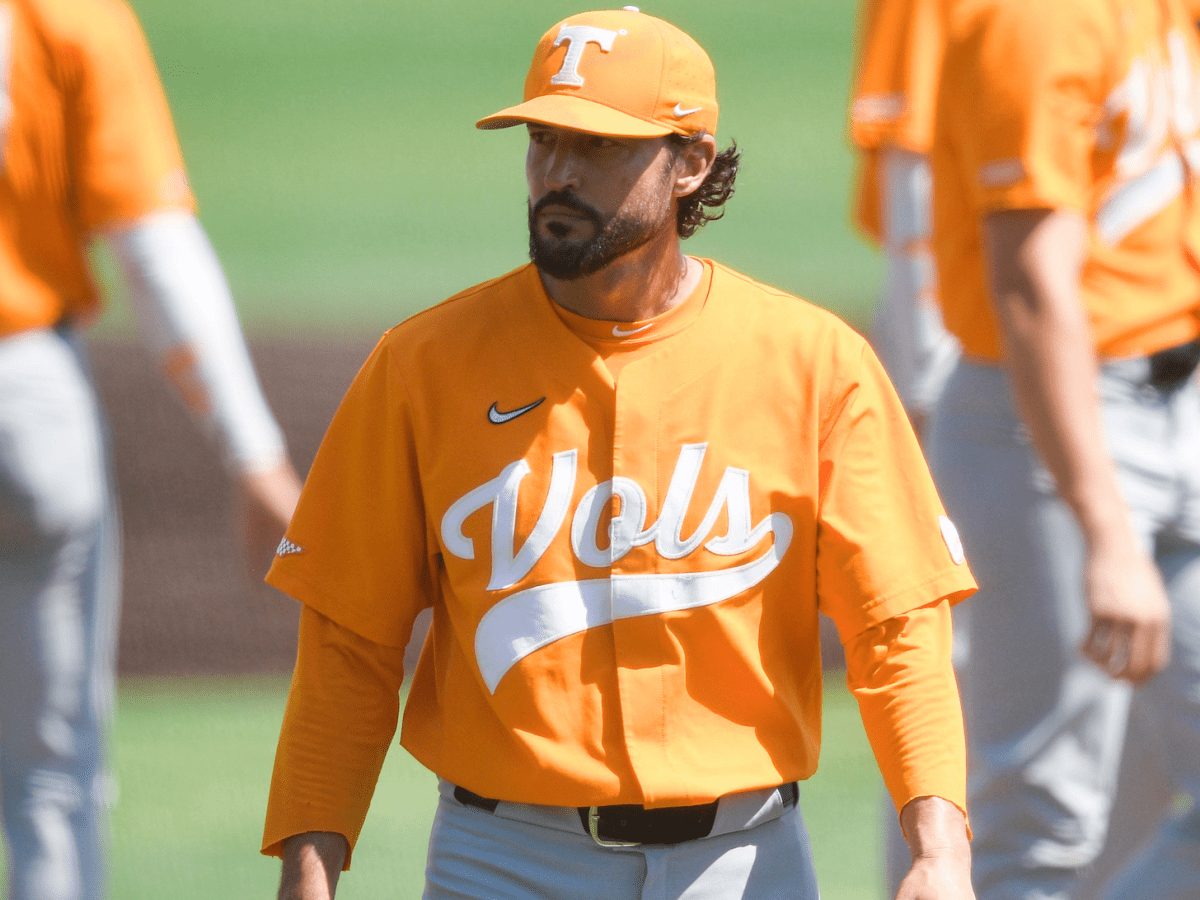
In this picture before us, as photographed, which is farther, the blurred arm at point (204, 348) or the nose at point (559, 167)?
the blurred arm at point (204, 348)

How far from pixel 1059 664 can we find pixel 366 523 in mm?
1504

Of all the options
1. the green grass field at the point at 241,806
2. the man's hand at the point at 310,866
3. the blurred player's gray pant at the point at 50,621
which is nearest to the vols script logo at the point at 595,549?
the man's hand at the point at 310,866

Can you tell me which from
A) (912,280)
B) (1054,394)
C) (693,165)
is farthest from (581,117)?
(912,280)

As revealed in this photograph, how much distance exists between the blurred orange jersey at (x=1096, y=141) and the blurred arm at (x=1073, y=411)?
8 centimetres

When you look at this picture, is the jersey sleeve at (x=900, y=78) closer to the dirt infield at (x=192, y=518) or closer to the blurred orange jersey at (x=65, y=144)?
the blurred orange jersey at (x=65, y=144)

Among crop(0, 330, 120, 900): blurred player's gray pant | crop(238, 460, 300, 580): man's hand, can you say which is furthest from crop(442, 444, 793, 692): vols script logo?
crop(0, 330, 120, 900): blurred player's gray pant

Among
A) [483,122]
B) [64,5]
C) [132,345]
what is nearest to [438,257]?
[132,345]

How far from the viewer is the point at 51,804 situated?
136 inches

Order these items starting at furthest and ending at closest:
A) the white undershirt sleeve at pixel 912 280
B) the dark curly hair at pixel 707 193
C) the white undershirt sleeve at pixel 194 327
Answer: the white undershirt sleeve at pixel 912 280
the white undershirt sleeve at pixel 194 327
the dark curly hair at pixel 707 193

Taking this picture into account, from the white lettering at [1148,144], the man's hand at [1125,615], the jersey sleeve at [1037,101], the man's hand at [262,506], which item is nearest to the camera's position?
the man's hand at [1125,615]

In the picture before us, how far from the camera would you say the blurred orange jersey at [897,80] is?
14.8 ft

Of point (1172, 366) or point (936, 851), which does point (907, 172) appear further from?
point (936, 851)

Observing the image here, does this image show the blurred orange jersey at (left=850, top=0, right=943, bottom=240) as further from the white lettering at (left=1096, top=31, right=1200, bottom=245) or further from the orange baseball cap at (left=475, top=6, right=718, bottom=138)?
the orange baseball cap at (left=475, top=6, right=718, bottom=138)

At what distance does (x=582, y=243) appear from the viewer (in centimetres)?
248
